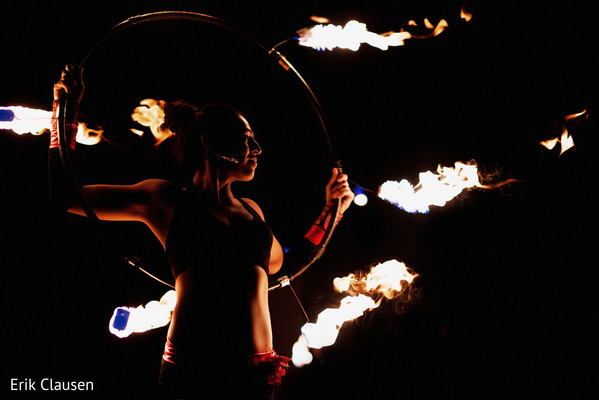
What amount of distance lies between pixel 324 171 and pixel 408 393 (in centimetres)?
162

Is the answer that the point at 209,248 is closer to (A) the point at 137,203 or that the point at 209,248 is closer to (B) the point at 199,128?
(A) the point at 137,203

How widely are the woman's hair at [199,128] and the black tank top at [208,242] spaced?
1.10ft

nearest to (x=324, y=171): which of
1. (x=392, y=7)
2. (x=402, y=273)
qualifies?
(x=402, y=273)

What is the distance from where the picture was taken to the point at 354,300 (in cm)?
258

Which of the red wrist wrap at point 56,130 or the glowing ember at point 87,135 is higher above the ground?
the glowing ember at point 87,135

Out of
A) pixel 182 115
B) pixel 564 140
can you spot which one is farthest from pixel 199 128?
pixel 564 140

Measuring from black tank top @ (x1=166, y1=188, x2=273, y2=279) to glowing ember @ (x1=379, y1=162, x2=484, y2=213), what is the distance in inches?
38.3

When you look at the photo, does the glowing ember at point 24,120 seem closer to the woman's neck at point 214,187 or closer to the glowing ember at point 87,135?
the glowing ember at point 87,135

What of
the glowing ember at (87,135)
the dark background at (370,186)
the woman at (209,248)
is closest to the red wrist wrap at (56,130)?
the woman at (209,248)

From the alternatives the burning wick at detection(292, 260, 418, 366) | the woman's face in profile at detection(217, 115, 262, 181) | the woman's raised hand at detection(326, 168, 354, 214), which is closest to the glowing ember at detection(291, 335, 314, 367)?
the burning wick at detection(292, 260, 418, 366)

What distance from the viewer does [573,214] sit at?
9.87 ft

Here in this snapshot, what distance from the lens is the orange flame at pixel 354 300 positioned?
7.86ft

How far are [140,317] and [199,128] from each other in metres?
1.02

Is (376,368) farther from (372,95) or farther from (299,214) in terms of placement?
(372,95)
